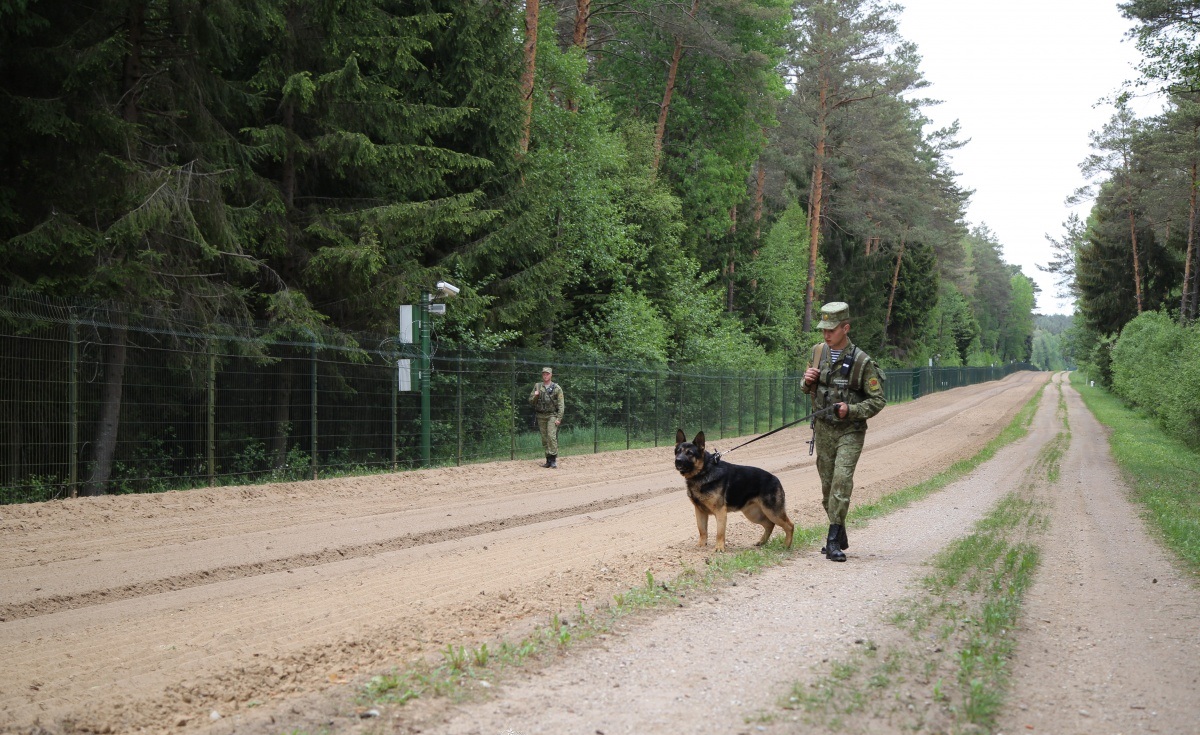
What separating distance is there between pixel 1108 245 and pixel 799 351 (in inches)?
1068

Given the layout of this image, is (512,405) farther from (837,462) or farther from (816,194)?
(816,194)

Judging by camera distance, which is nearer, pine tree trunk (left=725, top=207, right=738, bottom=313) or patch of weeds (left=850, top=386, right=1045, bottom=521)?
patch of weeds (left=850, top=386, right=1045, bottom=521)

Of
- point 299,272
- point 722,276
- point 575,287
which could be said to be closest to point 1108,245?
point 722,276

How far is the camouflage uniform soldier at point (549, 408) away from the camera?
20.3 m

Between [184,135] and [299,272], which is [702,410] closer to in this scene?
[299,272]

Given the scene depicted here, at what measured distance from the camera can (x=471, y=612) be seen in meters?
7.27

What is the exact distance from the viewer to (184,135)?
16562mm

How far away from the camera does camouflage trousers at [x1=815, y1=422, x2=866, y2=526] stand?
898cm

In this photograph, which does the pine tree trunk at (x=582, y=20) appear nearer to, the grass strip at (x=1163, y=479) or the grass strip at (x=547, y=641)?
the grass strip at (x=1163, y=479)

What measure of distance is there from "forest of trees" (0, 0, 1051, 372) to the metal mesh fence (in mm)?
833

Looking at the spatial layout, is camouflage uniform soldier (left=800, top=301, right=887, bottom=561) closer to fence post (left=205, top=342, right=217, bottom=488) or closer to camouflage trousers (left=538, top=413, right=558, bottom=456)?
fence post (left=205, top=342, right=217, bottom=488)

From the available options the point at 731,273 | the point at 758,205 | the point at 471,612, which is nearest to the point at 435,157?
the point at 471,612

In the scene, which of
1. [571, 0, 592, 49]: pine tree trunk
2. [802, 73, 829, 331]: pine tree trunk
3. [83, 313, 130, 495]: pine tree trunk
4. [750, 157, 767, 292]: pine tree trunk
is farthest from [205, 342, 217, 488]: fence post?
[802, 73, 829, 331]: pine tree trunk

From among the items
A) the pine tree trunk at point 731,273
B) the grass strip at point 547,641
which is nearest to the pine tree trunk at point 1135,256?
the pine tree trunk at point 731,273
